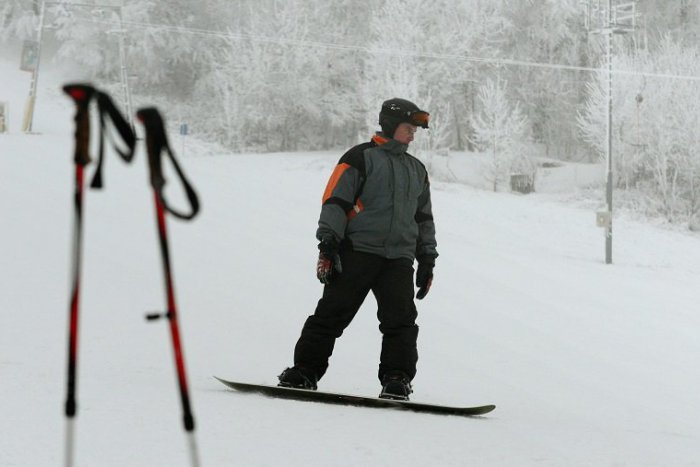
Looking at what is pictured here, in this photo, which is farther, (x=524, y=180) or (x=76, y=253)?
(x=524, y=180)

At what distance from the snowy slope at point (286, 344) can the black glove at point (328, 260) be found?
29.5 inches

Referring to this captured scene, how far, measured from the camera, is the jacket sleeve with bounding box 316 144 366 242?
4.76m

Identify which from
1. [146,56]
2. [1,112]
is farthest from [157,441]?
[146,56]

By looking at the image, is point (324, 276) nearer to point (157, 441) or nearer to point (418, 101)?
point (157, 441)

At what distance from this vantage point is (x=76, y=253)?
108 cm

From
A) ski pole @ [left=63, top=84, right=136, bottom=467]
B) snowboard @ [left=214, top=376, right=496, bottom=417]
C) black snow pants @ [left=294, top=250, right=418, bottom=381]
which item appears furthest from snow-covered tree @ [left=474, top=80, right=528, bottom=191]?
ski pole @ [left=63, top=84, right=136, bottom=467]

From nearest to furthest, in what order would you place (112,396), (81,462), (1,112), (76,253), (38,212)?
(76,253), (81,462), (112,396), (38,212), (1,112)

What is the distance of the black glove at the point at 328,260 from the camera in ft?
15.5

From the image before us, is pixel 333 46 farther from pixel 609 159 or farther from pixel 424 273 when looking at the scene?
pixel 424 273

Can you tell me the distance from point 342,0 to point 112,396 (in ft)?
130

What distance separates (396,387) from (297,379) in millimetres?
530

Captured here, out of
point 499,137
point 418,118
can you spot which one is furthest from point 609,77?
point 418,118

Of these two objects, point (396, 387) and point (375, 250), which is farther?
point (375, 250)

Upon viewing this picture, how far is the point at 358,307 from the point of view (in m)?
4.89
